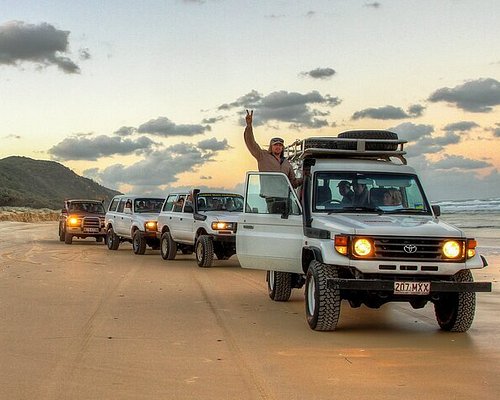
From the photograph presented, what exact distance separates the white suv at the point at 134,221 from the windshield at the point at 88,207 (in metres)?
4.93

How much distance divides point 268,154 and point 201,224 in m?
8.11

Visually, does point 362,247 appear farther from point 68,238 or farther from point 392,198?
point 68,238

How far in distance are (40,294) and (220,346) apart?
5.65m

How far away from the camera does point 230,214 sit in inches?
781

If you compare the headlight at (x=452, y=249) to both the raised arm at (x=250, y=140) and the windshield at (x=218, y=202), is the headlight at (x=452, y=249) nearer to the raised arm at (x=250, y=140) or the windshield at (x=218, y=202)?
the raised arm at (x=250, y=140)

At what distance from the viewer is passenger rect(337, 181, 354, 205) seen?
10586 millimetres

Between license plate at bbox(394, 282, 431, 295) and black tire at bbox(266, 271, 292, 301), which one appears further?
black tire at bbox(266, 271, 292, 301)

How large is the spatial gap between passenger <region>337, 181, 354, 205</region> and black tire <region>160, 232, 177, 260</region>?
11.6m

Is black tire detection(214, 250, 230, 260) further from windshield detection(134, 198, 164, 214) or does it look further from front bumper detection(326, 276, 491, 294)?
front bumper detection(326, 276, 491, 294)

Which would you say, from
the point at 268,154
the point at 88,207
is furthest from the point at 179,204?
the point at 88,207

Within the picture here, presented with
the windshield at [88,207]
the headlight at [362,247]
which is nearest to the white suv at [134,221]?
the windshield at [88,207]

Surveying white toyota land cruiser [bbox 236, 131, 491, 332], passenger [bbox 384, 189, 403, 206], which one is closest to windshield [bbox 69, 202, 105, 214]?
white toyota land cruiser [bbox 236, 131, 491, 332]

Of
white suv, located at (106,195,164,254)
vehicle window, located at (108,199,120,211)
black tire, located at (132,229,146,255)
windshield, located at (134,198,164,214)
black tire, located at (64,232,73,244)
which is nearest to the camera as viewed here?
white suv, located at (106,195,164,254)

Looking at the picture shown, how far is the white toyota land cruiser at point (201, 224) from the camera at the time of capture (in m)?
19.2
